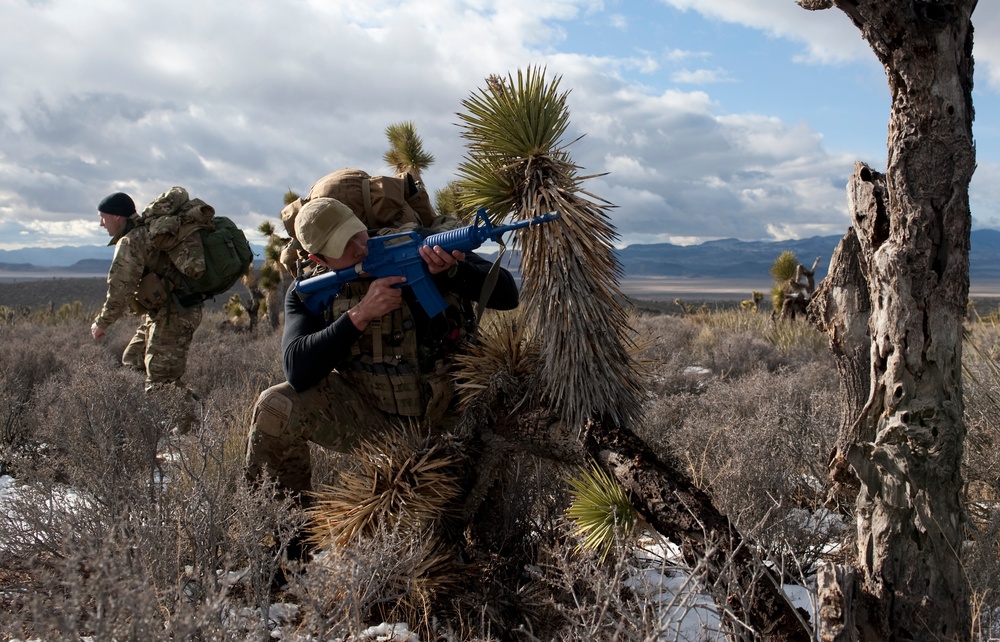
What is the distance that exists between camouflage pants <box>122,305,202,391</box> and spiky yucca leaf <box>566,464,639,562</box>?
4522 mm

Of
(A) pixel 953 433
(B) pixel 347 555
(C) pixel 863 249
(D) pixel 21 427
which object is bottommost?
(D) pixel 21 427

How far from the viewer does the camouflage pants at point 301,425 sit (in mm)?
3650

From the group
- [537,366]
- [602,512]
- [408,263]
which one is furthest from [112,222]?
[602,512]

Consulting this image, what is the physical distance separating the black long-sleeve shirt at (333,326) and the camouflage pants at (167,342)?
3.00 m

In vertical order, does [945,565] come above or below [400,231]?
below

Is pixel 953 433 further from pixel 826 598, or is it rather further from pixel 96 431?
pixel 96 431

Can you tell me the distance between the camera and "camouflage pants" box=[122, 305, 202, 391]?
6.33 metres

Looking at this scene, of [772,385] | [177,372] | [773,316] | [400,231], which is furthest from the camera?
[773,316]

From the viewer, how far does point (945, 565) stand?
2367 mm

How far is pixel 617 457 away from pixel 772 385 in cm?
357

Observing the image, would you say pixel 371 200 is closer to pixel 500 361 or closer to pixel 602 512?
pixel 500 361

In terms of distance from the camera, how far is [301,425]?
12.1ft

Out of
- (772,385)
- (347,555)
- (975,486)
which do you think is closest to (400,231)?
(347,555)

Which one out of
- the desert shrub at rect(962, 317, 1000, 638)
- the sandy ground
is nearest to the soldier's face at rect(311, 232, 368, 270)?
the desert shrub at rect(962, 317, 1000, 638)
